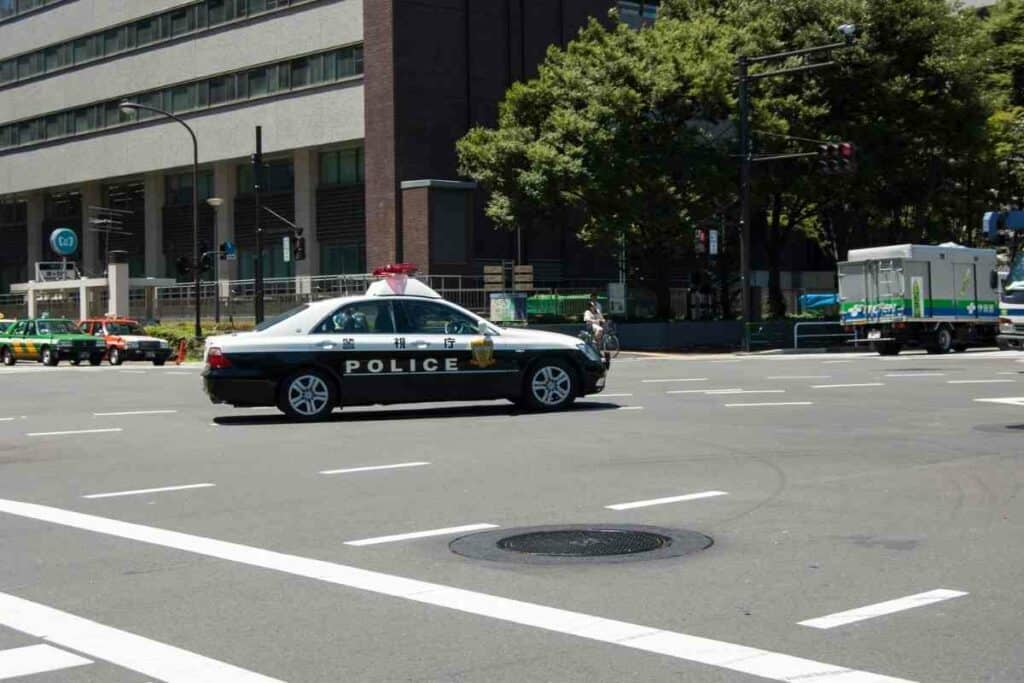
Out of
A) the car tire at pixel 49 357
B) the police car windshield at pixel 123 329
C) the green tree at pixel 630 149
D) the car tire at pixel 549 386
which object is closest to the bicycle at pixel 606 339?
the green tree at pixel 630 149

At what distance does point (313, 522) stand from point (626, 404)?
10.2m

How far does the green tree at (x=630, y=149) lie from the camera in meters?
42.3

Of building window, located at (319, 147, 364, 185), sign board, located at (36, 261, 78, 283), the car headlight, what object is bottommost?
the car headlight

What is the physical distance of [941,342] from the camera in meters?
38.0

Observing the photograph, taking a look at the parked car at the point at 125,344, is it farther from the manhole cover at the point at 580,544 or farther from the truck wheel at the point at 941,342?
the manhole cover at the point at 580,544

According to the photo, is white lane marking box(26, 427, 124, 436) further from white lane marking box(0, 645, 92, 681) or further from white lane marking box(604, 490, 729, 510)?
white lane marking box(0, 645, 92, 681)

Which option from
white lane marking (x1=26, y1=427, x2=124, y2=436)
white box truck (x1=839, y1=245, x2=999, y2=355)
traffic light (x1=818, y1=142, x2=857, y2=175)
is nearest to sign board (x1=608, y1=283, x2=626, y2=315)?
white box truck (x1=839, y1=245, x2=999, y2=355)

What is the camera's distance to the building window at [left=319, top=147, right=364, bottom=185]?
55125mm

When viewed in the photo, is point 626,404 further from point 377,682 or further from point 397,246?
point 397,246

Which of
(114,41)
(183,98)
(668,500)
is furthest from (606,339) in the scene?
(114,41)

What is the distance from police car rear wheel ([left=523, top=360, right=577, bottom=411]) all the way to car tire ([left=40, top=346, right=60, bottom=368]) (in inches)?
1128

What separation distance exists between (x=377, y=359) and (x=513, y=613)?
10.8 m

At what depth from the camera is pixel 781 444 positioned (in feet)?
44.3

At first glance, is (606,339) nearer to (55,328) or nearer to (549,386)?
(549,386)
